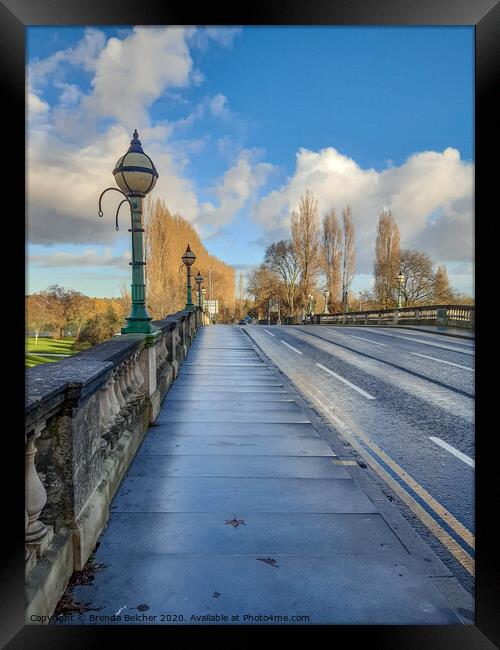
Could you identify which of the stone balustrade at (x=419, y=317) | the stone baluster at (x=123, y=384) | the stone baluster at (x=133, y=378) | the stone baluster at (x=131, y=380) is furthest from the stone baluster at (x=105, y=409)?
the stone balustrade at (x=419, y=317)

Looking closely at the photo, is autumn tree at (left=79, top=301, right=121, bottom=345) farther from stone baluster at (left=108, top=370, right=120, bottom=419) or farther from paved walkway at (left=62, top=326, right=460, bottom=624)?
paved walkway at (left=62, top=326, right=460, bottom=624)

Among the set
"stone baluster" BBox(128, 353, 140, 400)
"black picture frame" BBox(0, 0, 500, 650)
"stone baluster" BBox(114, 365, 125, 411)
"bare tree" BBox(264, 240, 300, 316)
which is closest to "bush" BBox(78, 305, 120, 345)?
"bare tree" BBox(264, 240, 300, 316)

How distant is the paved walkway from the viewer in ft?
8.36

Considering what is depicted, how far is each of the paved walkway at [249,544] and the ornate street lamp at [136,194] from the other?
1603 millimetres

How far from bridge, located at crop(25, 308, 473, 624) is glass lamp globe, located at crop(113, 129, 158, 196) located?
6.87 ft

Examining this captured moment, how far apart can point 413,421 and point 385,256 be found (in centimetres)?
4742

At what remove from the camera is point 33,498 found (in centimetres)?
238

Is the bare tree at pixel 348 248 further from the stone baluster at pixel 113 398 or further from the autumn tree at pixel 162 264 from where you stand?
the stone baluster at pixel 113 398

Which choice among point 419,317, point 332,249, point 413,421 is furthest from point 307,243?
point 413,421

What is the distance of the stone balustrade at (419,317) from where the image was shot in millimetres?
26125
